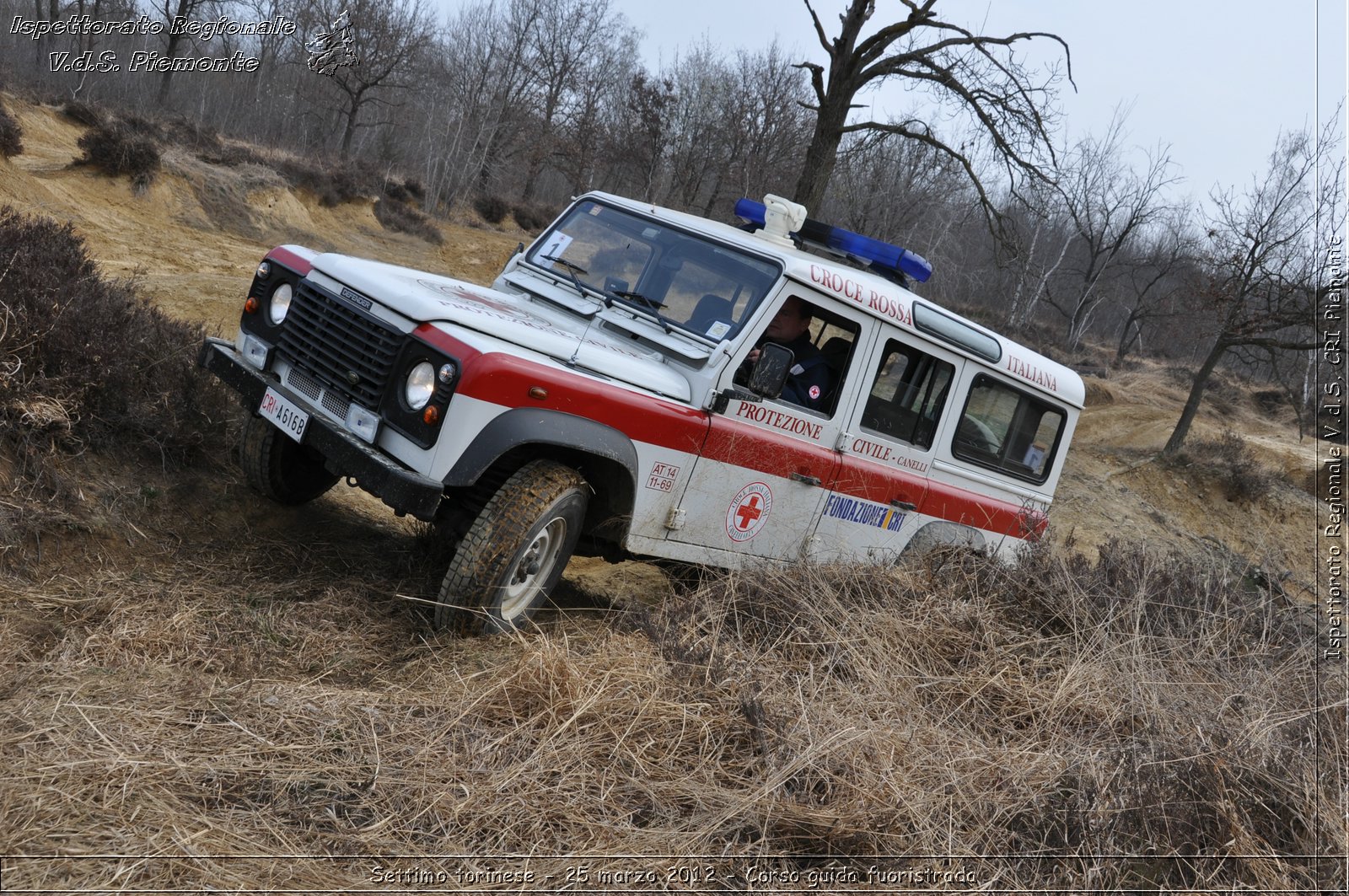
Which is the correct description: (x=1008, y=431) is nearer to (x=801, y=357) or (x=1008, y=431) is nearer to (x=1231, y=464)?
(x=801, y=357)

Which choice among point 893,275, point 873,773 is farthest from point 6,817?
point 893,275

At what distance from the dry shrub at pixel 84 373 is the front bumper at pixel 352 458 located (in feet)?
2.72

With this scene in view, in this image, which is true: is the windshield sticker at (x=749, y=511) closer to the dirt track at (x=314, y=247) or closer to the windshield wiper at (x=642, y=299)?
the windshield wiper at (x=642, y=299)

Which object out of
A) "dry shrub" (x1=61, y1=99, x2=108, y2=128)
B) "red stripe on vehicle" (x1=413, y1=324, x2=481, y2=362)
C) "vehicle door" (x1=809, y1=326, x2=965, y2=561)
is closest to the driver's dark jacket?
"vehicle door" (x1=809, y1=326, x2=965, y2=561)

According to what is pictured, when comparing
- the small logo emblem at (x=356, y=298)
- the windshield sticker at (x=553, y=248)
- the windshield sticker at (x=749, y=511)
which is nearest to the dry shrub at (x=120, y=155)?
the windshield sticker at (x=553, y=248)

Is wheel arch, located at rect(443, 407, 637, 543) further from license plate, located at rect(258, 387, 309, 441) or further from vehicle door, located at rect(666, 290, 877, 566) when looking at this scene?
license plate, located at rect(258, 387, 309, 441)

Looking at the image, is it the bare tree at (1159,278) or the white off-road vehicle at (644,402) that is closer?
the white off-road vehicle at (644,402)

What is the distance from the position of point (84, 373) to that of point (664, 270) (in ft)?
9.65

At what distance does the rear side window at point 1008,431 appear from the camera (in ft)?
19.8

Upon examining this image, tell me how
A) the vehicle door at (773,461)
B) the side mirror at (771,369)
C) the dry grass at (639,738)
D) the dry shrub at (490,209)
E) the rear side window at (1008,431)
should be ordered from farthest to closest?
the dry shrub at (490,209) → the rear side window at (1008,431) → the vehicle door at (773,461) → the side mirror at (771,369) → the dry grass at (639,738)

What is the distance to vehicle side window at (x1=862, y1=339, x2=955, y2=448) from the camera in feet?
18.1

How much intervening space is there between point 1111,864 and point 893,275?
4001 millimetres

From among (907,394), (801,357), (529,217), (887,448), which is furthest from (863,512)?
(529,217)

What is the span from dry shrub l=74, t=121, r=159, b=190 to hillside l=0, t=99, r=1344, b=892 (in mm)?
12618
